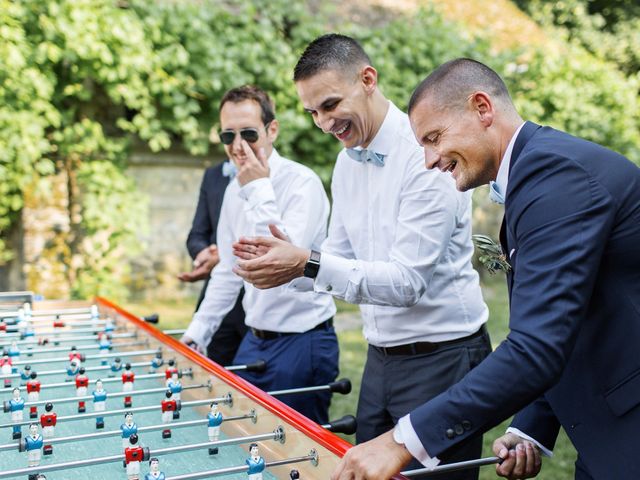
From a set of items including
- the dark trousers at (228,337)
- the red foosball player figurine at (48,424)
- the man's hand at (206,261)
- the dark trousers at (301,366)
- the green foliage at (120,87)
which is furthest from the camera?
the green foliage at (120,87)

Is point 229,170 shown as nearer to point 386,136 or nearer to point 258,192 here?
point 258,192

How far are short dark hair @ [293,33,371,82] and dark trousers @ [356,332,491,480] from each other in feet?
3.62

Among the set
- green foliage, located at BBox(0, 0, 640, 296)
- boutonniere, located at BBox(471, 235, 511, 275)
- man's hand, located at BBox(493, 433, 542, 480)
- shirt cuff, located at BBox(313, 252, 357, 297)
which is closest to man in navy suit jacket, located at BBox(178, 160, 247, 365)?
shirt cuff, located at BBox(313, 252, 357, 297)

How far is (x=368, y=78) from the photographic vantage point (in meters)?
2.88

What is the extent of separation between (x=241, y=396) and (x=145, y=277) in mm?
6995

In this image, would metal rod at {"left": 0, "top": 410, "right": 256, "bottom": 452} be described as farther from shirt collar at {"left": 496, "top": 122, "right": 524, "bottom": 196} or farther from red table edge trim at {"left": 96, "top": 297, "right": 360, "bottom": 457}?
shirt collar at {"left": 496, "top": 122, "right": 524, "bottom": 196}

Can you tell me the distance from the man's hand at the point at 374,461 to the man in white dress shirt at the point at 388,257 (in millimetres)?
886

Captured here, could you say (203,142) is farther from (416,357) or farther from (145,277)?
(416,357)

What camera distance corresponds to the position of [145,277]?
30.2 ft

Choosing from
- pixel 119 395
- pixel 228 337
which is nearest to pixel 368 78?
pixel 119 395

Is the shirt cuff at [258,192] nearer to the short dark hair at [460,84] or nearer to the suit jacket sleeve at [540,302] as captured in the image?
the short dark hair at [460,84]

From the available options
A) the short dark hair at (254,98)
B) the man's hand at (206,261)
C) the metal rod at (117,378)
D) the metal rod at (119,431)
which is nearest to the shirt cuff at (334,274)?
the metal rod at (119,431)

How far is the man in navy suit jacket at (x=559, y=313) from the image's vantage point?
159 cm

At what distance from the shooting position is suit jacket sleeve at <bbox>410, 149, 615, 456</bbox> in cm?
158
